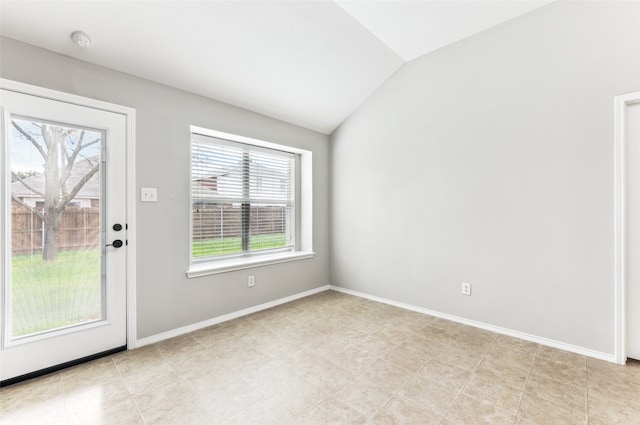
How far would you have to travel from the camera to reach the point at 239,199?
3.45 meters

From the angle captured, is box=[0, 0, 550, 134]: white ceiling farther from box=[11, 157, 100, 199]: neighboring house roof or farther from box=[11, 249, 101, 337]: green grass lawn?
box=[11, 249, 101, 337]: green grass lawn

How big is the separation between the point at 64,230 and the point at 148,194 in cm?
63

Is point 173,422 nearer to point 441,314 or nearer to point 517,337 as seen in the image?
point 441,314

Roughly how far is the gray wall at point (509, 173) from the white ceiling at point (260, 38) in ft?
1.05

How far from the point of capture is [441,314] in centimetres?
310

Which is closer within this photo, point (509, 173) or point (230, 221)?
point (509, 173)

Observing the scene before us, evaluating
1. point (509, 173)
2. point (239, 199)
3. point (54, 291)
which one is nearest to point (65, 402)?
point (54, 291)

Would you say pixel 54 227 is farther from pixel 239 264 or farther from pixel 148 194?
pixel 239 264

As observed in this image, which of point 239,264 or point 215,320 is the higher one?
point 239,264

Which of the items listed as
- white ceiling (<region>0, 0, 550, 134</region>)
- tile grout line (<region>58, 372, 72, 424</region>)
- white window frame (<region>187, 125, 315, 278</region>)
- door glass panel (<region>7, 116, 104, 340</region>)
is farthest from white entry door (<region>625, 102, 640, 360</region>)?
door glass panel (<region>7, 116, 104, 340</region>)

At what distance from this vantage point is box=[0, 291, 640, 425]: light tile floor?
161 cm

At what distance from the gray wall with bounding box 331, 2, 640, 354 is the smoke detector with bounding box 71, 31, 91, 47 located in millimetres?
2875

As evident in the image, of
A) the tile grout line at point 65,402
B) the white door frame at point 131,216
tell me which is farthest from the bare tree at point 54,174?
the tile grout line at point 65,402

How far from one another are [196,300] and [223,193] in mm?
1212
